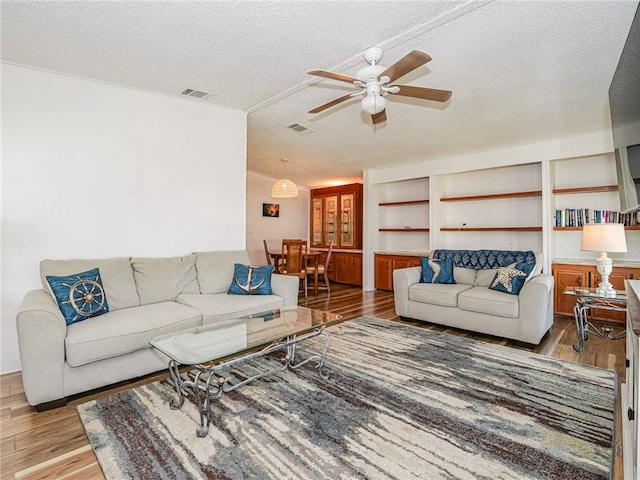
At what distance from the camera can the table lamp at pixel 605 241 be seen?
119 inches

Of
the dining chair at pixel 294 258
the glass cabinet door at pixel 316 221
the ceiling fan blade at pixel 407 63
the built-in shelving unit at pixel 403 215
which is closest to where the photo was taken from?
the ceiling fan blade at pixel 407 63

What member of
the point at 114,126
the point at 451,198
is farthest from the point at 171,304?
the point at 451,198

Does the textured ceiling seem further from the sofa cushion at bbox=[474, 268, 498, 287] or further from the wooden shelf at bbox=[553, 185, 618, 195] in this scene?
the sofa cushion at bbox=[474, 268, 498, 287]

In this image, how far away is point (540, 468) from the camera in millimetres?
1560

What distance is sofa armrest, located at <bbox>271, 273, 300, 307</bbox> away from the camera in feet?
11.1

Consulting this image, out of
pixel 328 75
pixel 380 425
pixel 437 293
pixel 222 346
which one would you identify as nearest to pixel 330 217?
pixel 437 293

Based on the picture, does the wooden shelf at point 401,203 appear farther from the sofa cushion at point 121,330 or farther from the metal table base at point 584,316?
the sofa cushion at point 121,330

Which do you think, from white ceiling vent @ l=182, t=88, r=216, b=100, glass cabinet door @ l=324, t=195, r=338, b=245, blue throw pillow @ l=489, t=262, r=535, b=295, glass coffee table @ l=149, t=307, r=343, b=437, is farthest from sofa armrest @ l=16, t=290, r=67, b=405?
glass cabinet door @ l=324, t=195, r=338, b=245

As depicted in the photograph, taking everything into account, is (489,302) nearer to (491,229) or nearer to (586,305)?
(586,305)

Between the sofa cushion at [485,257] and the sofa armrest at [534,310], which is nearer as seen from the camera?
the sofa armrest at [534,310]

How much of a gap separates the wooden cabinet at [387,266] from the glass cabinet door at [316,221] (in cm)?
195

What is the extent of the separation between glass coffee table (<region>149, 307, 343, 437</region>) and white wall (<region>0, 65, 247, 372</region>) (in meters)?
1.58

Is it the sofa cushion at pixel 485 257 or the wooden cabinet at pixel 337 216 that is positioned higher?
the wooden cabinet at pixel 337 216

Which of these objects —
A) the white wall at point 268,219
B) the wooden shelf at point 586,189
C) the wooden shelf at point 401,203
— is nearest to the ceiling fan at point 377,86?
the wooden shelf at point 586,189
